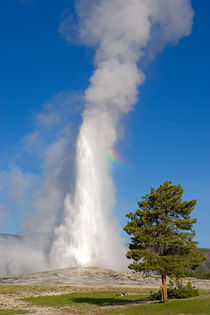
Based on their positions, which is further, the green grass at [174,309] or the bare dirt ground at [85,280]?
the bare dirt ground at [85,280]

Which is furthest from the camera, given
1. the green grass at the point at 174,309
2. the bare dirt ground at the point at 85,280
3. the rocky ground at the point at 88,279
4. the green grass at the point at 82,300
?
the rocky ground at the point at 88,279

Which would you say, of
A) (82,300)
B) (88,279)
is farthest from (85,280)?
(82,300)

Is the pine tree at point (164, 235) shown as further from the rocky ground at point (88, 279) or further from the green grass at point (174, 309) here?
the rocky ground at point (88, 279)

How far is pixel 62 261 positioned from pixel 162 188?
2405 inches

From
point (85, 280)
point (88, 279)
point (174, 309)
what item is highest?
point (88, 279)

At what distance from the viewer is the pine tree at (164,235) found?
85.5ft

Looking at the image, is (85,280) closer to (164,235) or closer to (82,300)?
(82,300)

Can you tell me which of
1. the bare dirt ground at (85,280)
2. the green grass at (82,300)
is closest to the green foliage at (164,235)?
the green grass at (82,300)

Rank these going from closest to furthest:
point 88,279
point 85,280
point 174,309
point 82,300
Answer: point 174,309
point 82,300
point 85,280
point 88,279

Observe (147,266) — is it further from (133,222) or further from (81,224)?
(81,224)

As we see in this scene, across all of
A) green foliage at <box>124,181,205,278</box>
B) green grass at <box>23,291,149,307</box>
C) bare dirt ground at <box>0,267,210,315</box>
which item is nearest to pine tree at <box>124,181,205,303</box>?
green foliage at <box>124,181,205,278</box>

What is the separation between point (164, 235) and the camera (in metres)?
27.0

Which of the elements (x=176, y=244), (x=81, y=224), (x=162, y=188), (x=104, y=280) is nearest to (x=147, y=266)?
(x=176, y=244)

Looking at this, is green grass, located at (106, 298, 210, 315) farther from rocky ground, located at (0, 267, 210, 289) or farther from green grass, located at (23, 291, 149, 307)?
rocky ground, located at (0, 267, 210, 289)
